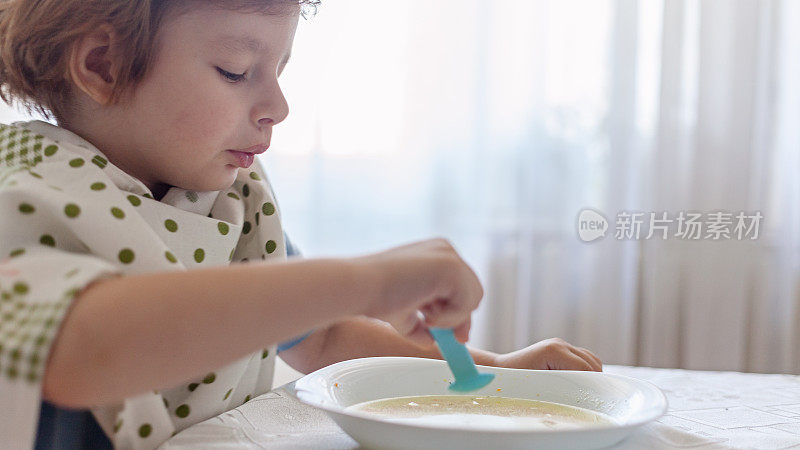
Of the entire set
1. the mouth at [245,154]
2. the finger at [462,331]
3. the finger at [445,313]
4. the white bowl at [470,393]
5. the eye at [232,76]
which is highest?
the eye at [232,76]

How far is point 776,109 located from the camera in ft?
7.02

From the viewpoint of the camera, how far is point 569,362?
0.86 m

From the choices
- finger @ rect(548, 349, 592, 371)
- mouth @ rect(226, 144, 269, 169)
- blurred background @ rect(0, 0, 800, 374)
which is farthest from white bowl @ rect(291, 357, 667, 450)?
blurred background @ rect(0, 0, 800, 374)

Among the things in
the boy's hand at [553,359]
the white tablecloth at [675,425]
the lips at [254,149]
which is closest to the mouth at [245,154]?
the lips at [254,149]

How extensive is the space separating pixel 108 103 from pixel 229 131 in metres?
0.12

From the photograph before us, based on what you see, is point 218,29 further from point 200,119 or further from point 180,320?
point 180,320

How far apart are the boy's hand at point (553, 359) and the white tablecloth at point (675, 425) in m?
0.09

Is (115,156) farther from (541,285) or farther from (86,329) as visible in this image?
(541,285)

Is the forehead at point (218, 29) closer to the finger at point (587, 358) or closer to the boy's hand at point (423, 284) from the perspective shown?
the boy's hand at point (423, 284)

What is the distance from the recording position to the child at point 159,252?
0.49 meters

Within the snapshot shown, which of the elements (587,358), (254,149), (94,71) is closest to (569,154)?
(587,358)

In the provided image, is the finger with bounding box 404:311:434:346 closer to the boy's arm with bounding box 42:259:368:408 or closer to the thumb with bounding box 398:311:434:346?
the thumb with bounding box 398:311:434:346

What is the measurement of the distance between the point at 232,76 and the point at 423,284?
13.8 inches

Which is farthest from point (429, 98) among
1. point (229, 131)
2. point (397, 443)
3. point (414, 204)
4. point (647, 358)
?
point (397, 443)
